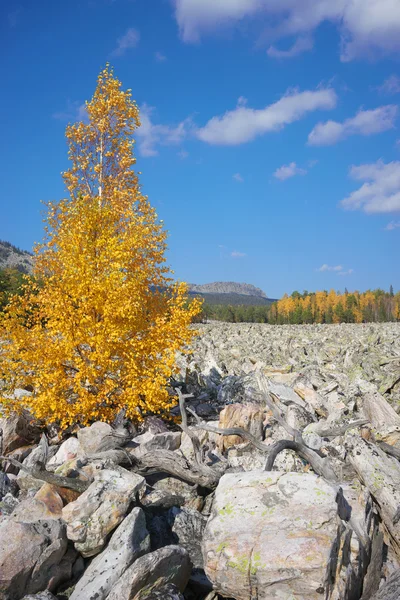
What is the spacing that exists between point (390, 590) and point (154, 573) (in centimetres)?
283

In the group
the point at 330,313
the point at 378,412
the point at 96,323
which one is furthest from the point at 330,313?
the point at 96,323

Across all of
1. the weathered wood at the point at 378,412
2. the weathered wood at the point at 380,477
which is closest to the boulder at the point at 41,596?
the weathered wood at the point at 380,477

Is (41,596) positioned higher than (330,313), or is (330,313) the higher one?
(330,313)

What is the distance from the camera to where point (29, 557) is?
534cm

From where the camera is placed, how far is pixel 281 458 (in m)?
7.97

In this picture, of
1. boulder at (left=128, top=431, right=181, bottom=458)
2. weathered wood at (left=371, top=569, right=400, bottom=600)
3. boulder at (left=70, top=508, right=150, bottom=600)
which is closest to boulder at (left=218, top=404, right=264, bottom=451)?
boulder at (left=128, top=431, right=181, bottom=458)

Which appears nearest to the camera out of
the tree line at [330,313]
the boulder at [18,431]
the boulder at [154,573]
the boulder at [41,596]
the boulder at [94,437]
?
the boulder at [154,573]

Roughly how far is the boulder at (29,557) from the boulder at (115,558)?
436mm

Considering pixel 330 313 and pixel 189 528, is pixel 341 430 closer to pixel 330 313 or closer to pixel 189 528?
pixel 189 528

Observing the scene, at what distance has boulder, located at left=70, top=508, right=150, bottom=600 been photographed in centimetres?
523

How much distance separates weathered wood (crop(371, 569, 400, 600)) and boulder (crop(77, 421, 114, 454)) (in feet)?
19.2

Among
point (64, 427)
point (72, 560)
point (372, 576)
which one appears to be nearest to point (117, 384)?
point (64, 427)

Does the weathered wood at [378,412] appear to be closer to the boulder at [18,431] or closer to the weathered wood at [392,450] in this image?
→ the weathered wood at [392,450]

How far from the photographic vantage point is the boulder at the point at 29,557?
516cm
